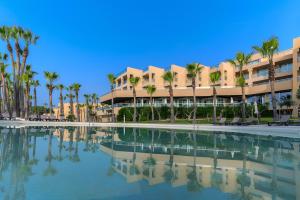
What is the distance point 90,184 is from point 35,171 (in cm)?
209

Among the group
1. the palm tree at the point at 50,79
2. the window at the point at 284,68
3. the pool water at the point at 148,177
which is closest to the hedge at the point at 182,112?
the window at the point at 284,68

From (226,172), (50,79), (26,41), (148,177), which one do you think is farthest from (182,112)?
(148,177)

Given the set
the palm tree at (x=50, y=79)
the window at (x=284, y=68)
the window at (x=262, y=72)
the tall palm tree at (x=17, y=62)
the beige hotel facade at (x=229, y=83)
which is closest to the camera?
the beige hotel facade at (x=229, y=83)

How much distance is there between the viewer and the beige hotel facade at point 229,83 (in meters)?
42.7

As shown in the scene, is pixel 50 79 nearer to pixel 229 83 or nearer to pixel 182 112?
pixel 182 112

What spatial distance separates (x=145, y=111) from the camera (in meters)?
46.2

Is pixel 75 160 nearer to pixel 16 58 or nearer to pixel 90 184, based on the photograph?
pixel 90 184

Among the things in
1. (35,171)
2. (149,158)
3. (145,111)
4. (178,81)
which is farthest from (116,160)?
(178,81)

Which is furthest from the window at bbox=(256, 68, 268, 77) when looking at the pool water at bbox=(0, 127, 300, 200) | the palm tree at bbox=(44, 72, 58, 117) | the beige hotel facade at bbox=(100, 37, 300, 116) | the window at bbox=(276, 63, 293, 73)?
the pool water at bbox=(0, 127, 300, 200)

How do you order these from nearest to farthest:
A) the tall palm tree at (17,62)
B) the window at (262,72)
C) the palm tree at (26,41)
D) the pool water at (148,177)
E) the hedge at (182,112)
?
the pool water at (148,177) → the tall palm tree at (17,62) → the palm tree at (26,41) → the hedge at (182,112) → the window at (262,72)

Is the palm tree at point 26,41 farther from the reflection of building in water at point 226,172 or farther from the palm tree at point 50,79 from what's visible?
the reflection of building in water at point 226,172

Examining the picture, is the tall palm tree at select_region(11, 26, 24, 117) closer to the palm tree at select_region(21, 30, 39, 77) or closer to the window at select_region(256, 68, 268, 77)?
the palm tree at select_region(21, 30, 39, 77)

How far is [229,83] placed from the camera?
5753cm

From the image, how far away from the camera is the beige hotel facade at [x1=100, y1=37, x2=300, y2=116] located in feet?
140
